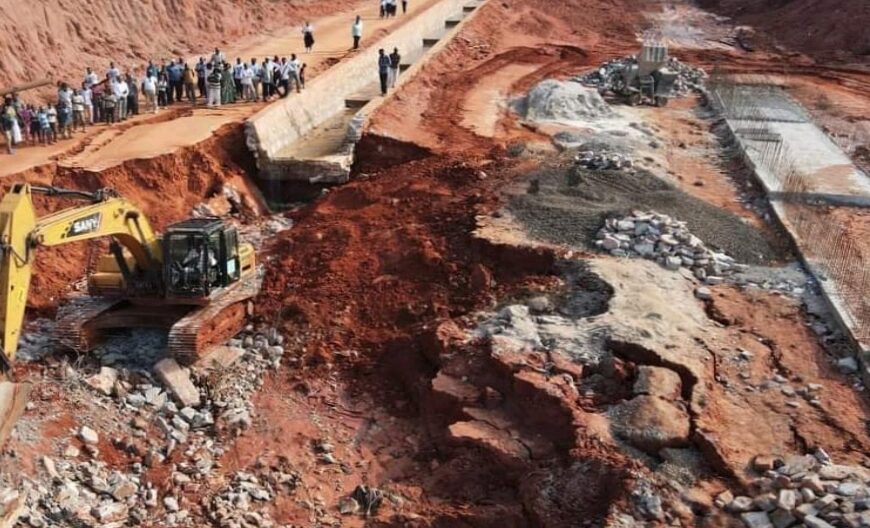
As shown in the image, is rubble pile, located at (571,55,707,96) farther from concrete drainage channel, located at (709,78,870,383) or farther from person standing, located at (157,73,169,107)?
person standing, located at (157,73,169,107)

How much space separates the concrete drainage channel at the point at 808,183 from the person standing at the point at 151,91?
1497 centimetres

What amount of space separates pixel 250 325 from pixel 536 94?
15.3 metres

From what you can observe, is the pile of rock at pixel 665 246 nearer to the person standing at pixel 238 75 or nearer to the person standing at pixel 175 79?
the person standing at pixel 238 75

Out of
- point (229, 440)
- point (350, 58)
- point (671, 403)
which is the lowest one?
point (229, 440)

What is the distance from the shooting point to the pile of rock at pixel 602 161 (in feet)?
67.6

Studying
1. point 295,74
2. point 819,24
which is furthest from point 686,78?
point 295,74

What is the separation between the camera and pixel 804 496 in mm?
10227

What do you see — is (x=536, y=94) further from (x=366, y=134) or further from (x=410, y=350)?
(x=410, y=350)

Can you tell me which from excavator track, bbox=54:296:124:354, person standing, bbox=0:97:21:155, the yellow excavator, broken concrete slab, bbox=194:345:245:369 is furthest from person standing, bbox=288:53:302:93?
broken concrete slab, bbox=194:345:245:369

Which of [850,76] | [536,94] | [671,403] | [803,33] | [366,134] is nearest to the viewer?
[671,403]

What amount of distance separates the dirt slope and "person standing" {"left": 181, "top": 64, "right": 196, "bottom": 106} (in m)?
2.75

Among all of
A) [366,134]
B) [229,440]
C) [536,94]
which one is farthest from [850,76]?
[229,440]

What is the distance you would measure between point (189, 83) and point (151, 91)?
5.41ft

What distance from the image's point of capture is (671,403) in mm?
12258
